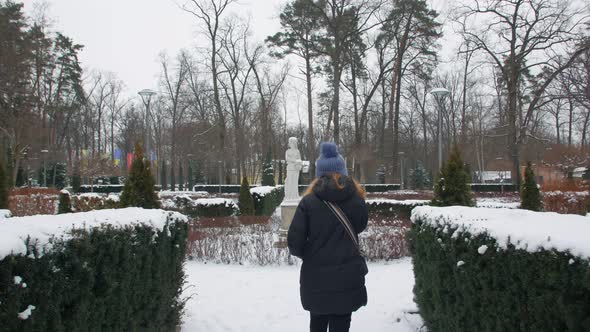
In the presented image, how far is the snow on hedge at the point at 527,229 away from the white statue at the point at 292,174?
8.45 metres

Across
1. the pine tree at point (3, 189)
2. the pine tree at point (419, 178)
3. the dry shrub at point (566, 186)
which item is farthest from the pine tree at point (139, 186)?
the pine tree at point (419, 178)

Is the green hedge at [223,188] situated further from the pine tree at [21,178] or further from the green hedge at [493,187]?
the green hedge at [493,187]

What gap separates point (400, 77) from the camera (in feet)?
91.1

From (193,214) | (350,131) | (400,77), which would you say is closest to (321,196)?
(193,214)

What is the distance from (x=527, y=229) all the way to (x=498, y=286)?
13.3 inches

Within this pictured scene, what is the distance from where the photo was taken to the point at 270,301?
6102mm

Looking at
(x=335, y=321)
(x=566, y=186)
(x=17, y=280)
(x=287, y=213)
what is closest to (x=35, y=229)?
(x=17, y=280)

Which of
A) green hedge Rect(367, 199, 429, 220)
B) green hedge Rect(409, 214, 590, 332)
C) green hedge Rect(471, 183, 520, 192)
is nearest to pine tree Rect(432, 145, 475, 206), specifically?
green hedge Rect(409, 214, 590, 332)

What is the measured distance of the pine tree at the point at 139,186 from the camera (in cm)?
716

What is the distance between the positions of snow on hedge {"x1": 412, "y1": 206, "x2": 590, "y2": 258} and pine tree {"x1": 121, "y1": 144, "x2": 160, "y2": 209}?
16.2ft

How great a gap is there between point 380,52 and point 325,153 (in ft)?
87.2

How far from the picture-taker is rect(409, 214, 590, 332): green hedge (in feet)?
5.96

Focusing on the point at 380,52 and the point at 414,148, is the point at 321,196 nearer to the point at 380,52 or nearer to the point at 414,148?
the point at 380,52

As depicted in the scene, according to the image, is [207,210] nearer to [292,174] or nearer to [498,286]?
[292,174]
